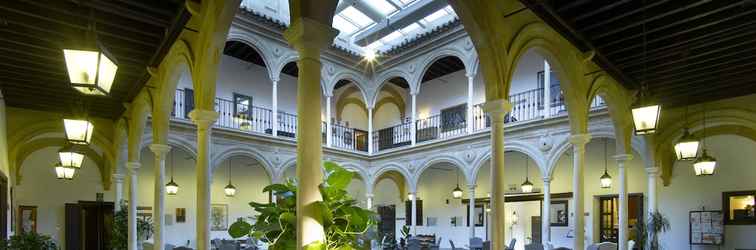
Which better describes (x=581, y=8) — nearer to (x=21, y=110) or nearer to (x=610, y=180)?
(x=610, y=180)

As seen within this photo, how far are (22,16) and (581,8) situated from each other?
636 centimetres

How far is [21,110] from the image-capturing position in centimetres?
984

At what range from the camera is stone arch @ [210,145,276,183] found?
14367 mm

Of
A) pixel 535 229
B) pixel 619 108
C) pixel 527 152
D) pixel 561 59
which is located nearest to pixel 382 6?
pixel 527 152

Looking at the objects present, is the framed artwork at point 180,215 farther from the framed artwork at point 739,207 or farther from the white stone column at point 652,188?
the framed artwork at point 739,207

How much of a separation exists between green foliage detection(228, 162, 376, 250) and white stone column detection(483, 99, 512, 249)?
8.56 feet

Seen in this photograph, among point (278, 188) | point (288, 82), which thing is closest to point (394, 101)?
point (288, 82)

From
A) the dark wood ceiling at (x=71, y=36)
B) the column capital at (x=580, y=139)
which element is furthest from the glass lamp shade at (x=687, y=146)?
the dark wood ceiling at (x=71, y=36)

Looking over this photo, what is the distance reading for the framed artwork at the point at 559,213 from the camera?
1491 cm

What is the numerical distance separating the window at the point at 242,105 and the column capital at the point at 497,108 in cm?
1251

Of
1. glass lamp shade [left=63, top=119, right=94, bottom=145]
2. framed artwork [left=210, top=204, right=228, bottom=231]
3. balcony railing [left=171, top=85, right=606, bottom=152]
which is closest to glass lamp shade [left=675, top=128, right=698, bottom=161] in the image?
balcony railing [left=171, top=85, right=606, bottom=152]

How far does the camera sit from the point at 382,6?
607 inches

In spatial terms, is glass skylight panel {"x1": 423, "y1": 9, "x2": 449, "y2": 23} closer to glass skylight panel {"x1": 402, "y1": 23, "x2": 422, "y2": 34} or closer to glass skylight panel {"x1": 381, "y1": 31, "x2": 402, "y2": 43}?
glass skylight panel {"x1": 402, "y1": 23, "x2": 422, "y2": 34}

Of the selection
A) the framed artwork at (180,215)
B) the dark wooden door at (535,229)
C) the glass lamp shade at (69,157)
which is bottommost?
the dark wooden door at (535,229)
